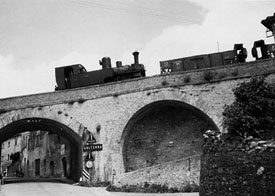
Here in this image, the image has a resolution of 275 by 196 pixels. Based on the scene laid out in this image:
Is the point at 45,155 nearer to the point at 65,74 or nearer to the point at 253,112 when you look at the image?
the point at 65,74

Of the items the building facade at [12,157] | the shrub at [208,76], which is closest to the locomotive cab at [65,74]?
the shrub at [208,76]

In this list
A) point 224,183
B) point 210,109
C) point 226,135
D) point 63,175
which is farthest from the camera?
point 63,175

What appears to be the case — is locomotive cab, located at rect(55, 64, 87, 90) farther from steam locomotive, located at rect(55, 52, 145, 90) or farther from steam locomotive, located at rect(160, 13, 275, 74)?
steam locomotive, located at rect(160, 13, 275, 74)

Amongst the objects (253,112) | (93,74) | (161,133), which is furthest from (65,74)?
(253,112)

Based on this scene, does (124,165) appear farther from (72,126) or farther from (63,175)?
(63,175)

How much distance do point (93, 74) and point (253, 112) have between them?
13063 mm

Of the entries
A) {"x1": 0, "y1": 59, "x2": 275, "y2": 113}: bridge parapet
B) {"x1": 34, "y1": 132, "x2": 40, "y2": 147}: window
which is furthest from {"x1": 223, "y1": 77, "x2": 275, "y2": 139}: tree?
{"x1": 34, "y1": 132, "x2": 40, "y2": 147}: window

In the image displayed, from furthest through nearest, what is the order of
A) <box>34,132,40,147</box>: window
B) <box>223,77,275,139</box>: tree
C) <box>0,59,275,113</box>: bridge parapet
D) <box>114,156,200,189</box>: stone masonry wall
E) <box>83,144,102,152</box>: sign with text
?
<box>34,132,40,147</box>: window < <box>83,144,102,152</box>: sign with text < <box>0,59,275,113</box>: bridge parapet < <box>114,156,200,189</box>: stone masonry wall < <box>223,77,275,139</box>: tree

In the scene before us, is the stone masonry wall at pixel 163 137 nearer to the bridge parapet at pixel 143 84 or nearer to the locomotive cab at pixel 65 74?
the bridge parapet at pixel 143 84

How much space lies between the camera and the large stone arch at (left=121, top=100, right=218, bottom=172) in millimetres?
19172

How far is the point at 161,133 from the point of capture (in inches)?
781

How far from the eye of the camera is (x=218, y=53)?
21125mm

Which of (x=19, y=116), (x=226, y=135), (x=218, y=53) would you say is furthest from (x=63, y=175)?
(x=226, y=135)

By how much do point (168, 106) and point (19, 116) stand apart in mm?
8876
